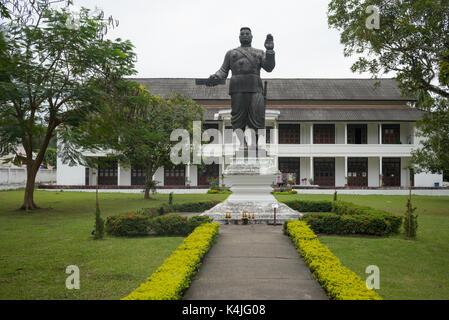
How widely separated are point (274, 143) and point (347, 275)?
22554mm

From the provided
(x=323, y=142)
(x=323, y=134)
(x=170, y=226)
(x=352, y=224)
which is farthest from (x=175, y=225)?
(x=323, y=134)

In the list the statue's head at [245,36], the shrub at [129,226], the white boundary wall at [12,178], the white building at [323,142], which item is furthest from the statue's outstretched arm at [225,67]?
the white boundary wall at [12,178]

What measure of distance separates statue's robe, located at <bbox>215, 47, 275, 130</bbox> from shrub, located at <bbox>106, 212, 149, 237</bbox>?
3438 millimetres

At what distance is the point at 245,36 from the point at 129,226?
5607mm

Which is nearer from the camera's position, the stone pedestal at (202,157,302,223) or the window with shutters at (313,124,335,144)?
the stone pedestal at (202,157,302,223)

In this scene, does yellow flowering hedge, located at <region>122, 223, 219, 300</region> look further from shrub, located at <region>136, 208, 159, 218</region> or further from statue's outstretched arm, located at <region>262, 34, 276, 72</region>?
statue's outstretched arm, located at <region>262, 34, 276, 72</region>

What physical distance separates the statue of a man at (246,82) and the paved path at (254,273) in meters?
3.56

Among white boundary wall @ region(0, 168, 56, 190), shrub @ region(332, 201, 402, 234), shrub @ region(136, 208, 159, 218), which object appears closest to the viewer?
shrub @ region(332, 201, 402, 234)

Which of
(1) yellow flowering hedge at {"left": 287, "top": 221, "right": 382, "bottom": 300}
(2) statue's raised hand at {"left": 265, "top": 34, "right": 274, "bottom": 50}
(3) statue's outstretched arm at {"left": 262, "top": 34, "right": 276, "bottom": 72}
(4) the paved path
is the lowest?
(4) the paved path

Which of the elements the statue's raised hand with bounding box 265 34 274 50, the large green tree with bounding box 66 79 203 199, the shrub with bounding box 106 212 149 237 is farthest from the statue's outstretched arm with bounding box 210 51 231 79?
the shrub with bounding box 106 212 149 237

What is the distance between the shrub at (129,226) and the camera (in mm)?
8156

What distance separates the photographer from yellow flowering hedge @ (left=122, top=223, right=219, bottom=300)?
12.0 feet

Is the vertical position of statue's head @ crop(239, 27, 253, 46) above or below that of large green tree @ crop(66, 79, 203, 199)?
above
